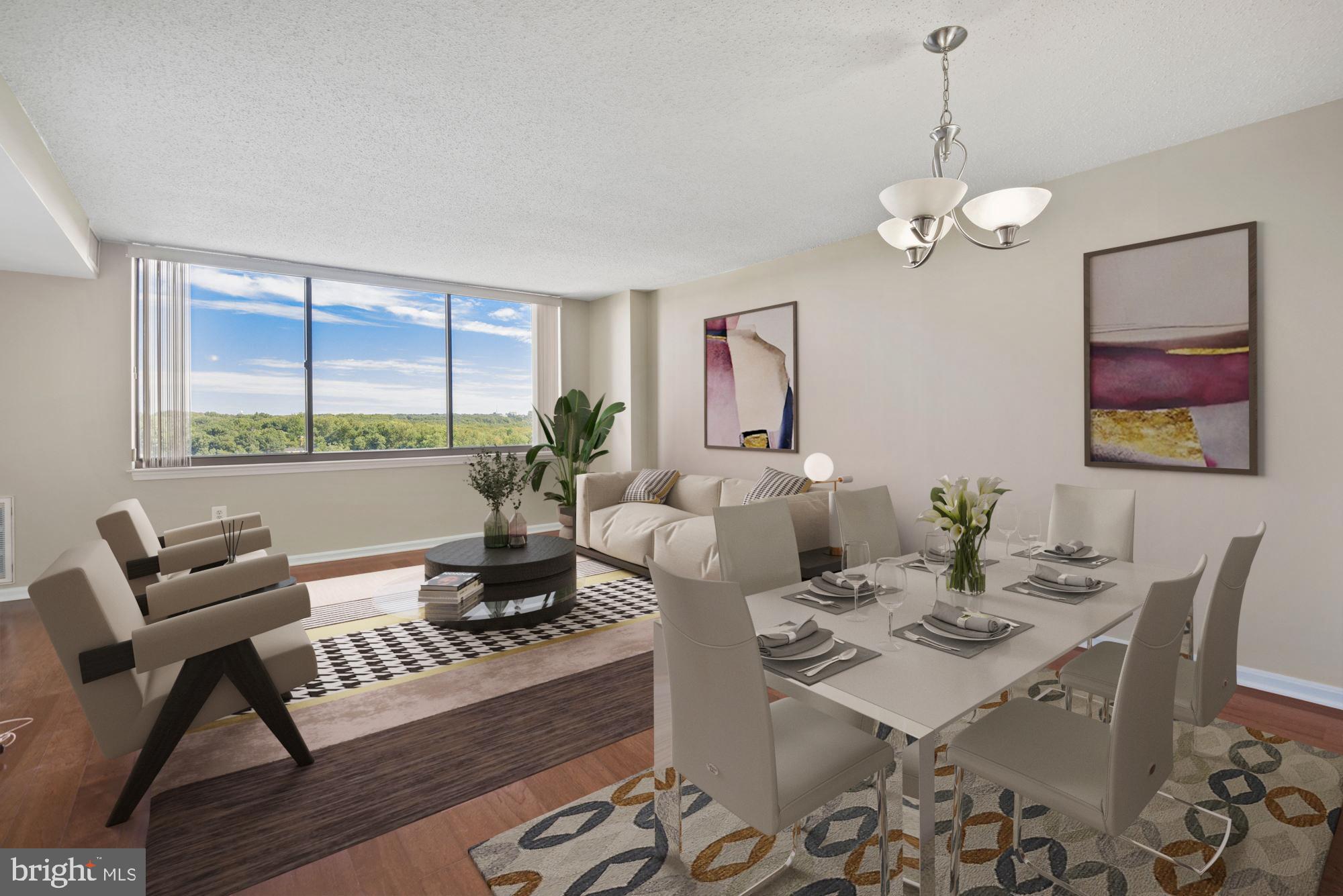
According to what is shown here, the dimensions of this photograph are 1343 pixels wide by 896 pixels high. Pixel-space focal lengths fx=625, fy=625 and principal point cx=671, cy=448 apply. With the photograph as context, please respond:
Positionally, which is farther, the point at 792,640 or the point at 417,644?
the point at 417,644

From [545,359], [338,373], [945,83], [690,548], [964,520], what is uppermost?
[945,83]

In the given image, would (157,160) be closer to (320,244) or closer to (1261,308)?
(320,244)

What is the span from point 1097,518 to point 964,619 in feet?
5.14

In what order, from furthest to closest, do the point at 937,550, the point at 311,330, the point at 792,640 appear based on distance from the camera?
1. the point at 311,330
2. the point at 937,550
3. the point at 792,640

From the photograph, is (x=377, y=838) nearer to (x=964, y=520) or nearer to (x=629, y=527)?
(x=964, y=520)

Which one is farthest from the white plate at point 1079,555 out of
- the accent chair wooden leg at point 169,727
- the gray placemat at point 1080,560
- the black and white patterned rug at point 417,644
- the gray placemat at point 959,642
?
the accent chair wooden leg at point 169,727

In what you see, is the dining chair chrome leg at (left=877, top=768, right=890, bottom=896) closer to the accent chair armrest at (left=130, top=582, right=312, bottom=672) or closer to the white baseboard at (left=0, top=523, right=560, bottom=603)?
the accent chair armrest at (left=130, top=582, right=312, bottom=672)

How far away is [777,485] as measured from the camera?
4.70 meters

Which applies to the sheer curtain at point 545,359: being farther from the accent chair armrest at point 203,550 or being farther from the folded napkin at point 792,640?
the folded napkin at point 792,640

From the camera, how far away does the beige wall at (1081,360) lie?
8.96 ft

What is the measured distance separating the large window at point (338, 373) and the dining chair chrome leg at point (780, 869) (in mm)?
5234

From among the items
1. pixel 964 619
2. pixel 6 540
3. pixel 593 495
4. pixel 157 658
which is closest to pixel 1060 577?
pixel 964 619

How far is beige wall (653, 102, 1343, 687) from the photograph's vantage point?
8.96 ft

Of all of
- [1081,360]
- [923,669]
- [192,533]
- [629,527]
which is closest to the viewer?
[923,669]
